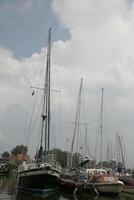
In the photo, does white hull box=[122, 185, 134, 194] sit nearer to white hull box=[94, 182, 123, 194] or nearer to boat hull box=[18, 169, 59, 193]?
white hull box=[94, 182, 123, 194]

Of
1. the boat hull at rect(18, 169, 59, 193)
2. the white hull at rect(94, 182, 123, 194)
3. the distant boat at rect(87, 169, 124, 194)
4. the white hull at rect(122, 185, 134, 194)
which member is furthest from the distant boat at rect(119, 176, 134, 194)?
the boat hull at rect(18, 169, 59, 193)

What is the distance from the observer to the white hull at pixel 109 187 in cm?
5481

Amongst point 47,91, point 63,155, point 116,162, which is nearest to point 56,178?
point 47,91

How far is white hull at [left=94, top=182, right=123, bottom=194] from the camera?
5481 centimetres

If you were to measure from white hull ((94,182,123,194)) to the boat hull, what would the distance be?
206 inches

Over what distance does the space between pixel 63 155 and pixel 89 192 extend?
4302 inches

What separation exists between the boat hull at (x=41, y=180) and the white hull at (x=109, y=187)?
5228 mm

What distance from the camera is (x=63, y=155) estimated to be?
6575 inches

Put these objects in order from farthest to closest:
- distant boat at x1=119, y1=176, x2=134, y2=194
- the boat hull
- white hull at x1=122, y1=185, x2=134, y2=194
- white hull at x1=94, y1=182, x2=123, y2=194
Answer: distant boat at x1=119, y1=176, x2=134, y2=194
white hull at x1=122, y1=185, x2=134, y2=194
white hull at x1=94, y1=182, x2=123, y2=194
the boat hull

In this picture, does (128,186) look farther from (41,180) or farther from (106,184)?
(41,180)

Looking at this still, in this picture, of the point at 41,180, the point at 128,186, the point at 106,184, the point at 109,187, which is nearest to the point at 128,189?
the point at 128,186

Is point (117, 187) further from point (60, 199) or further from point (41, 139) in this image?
point (41, 139)

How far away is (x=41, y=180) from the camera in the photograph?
5244cm

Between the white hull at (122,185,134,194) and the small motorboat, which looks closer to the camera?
the small motorboat
